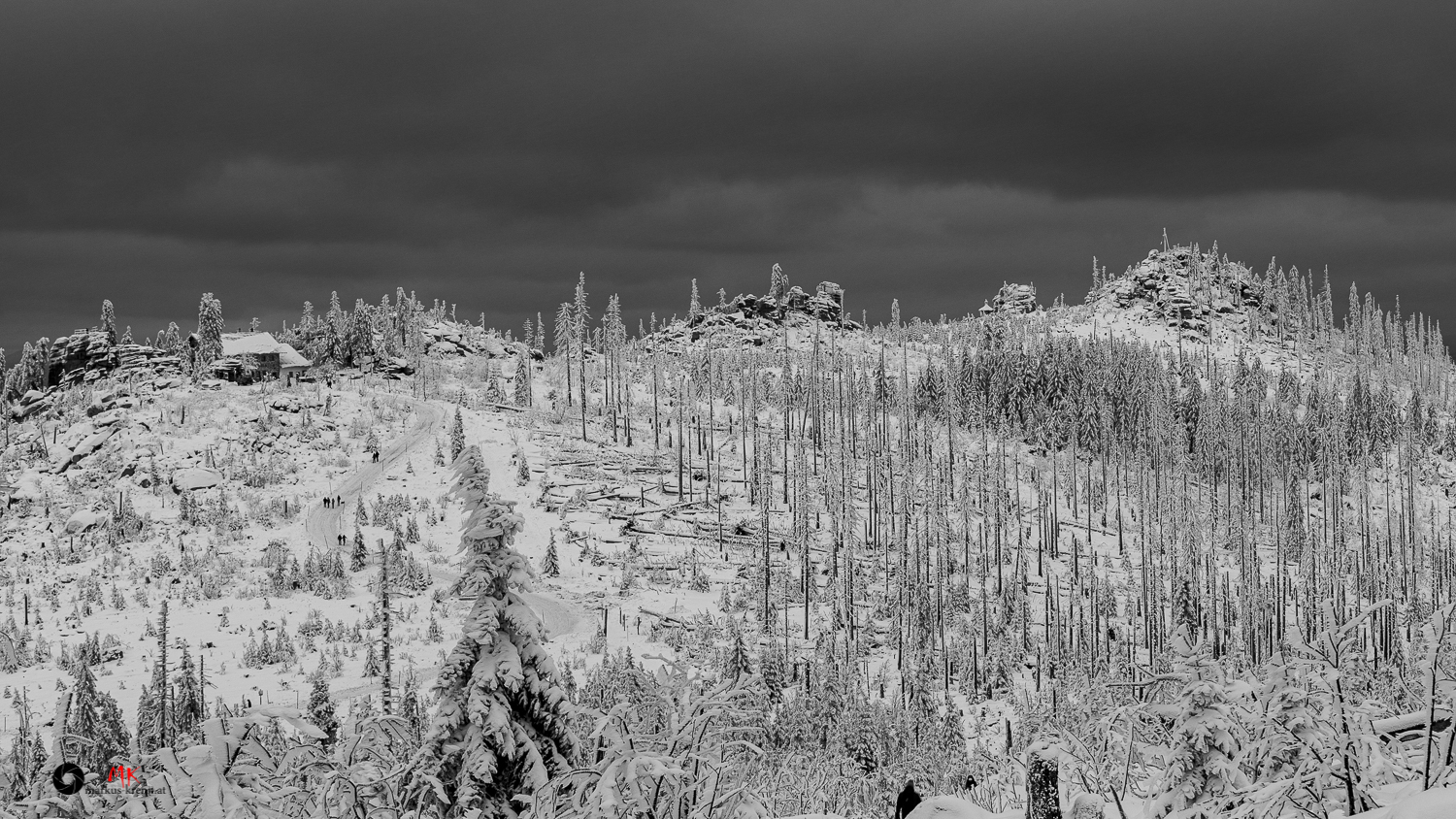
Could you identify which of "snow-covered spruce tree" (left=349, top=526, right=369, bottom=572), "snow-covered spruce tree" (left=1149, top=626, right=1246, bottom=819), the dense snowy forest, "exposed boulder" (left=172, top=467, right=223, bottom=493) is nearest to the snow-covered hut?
the dense snowy forest

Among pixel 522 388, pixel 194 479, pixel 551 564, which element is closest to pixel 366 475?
pixel 194 479

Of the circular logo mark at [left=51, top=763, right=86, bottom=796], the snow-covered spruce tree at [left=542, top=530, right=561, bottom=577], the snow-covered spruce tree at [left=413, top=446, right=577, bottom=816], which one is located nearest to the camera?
the circular logo mark at [left=51, top=763, right=86, bottom=796]

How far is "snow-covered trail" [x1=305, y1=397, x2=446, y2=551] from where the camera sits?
3171 inches

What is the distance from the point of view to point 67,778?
529cm

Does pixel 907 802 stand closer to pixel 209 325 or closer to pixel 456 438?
pixel 456 438

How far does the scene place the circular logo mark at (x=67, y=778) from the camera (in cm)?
508

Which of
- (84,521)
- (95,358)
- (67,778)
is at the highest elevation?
(95,358)

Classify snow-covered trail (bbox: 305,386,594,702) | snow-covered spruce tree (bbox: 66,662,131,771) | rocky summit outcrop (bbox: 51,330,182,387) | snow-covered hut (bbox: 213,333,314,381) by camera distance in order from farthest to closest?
rocky summit outcrop (bbox: 51,330,182,387), snow-covered hut (bbox: 213,333,314,381), snow-covered trail (bbox: 305,386,594,702), snow-covered spruce tree (bbox: 66,662,131,771)

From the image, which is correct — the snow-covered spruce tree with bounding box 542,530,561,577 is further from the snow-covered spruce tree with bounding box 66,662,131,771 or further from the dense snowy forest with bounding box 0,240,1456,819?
the snow-covered spruce tree with bounding box 66,662,131,771

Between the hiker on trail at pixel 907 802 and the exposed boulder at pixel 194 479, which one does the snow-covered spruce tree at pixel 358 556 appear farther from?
the hiker on trail at pixel 907 802

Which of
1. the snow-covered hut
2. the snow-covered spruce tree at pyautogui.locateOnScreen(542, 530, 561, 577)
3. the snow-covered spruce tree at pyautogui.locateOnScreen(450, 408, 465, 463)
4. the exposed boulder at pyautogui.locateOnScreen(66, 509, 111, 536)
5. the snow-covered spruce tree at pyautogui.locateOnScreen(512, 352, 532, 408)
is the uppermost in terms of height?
the snow-covered hut

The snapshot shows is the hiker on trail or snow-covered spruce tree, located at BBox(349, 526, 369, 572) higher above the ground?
the hiker on trail

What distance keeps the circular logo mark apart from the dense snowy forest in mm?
35

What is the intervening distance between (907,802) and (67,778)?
4.93 metres
